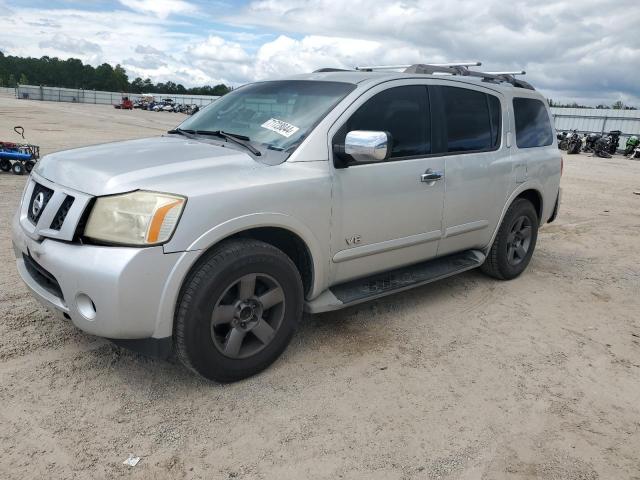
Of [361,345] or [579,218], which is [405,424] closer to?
[361,345]

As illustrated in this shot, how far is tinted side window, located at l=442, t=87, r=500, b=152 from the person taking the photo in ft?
13.8

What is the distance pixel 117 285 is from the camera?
8.29 feet

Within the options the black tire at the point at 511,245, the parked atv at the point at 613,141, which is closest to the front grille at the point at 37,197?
the black tire at the point at 511,245

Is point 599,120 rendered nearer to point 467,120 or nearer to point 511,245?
point 511,245

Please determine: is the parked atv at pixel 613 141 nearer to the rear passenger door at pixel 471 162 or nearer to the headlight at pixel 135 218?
the rear passenger door at pixel 471 162

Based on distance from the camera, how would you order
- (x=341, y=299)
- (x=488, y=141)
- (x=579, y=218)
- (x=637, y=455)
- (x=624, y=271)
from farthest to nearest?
(x=579, y=218) < (x=624, y=271) < (x=488, y=141) < (x=341, y=299) < (x=637, y=455)

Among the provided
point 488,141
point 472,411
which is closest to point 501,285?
point 488,141

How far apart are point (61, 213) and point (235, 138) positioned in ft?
3.90

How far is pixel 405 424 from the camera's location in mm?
2814

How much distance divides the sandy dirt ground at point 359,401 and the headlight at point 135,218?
92 cm

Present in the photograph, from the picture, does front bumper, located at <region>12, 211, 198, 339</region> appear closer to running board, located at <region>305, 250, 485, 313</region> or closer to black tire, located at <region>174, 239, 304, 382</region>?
black tire, located at <region>174, 239, 304, 382</region>

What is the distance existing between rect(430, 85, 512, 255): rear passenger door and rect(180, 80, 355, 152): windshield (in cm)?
99

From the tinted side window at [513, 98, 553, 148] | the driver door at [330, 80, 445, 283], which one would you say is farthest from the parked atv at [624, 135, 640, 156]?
the driver door at [330, 80, 445, 283]

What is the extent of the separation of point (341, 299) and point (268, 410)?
0.93m
